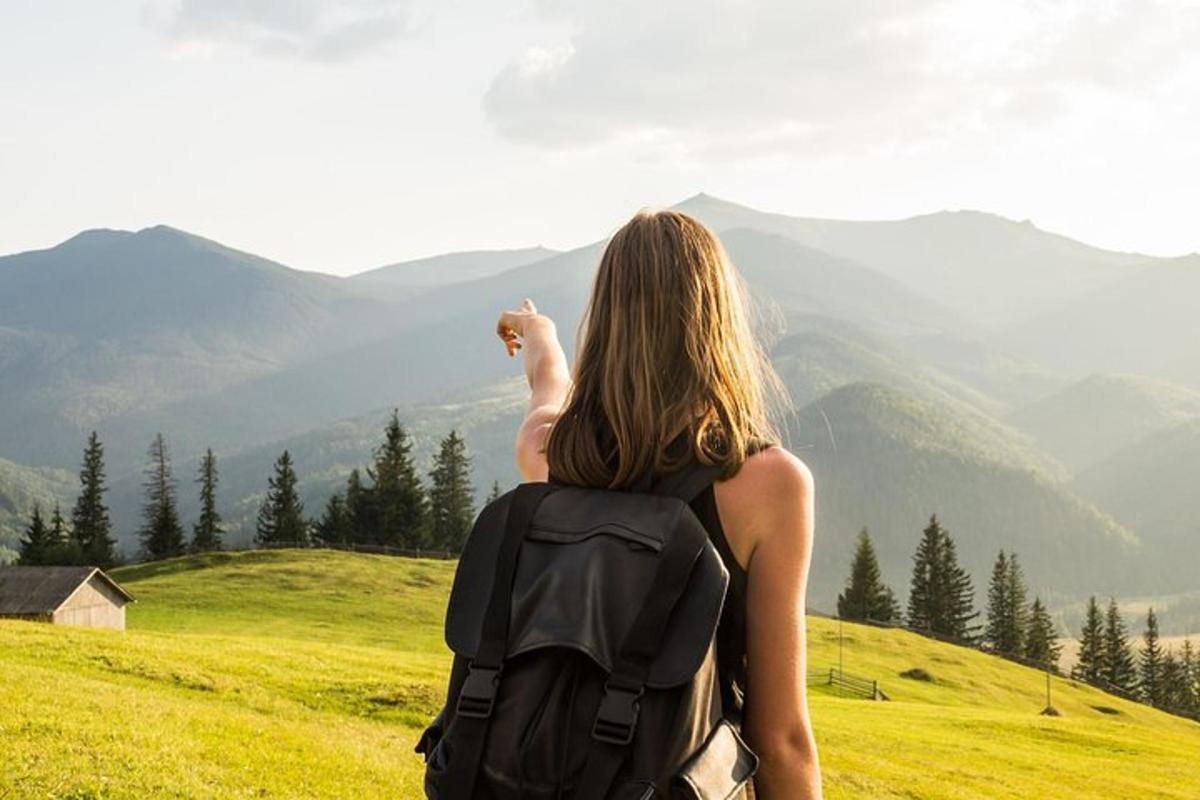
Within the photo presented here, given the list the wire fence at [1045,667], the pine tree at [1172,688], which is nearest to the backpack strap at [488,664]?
the wire fence at [1045,667]

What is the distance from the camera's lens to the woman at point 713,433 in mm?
3693

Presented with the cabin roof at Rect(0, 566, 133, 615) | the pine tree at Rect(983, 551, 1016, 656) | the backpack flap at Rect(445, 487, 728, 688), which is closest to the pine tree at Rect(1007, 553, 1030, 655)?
the pine tree at Rect(983, 551, 1016, 656)

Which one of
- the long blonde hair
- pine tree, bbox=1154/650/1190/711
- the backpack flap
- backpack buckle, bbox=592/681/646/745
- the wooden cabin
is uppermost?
the long blonde hair

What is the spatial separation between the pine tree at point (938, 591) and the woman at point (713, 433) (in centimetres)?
11723

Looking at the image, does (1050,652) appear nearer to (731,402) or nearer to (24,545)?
(24,545)

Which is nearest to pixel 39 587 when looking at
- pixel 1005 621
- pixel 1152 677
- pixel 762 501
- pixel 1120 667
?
pixel 762 501

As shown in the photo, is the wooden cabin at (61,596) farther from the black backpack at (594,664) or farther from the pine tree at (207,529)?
the black backpack at (594,664)

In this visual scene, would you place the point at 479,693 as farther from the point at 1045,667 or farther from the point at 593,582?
the point at 1045,667

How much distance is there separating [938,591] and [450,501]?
5154 centimetres

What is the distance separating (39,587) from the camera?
193 ft

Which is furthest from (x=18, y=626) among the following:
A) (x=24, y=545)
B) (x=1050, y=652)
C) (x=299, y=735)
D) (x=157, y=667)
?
(x=1050, y=652)

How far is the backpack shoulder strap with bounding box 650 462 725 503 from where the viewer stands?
3.69 meters

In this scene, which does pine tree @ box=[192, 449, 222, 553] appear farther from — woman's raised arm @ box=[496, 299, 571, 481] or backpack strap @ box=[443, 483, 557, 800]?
backpack strap @ box=[443, 483, 557, 800]

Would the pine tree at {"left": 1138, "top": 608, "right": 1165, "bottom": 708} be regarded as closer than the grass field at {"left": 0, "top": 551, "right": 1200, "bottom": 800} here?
No
